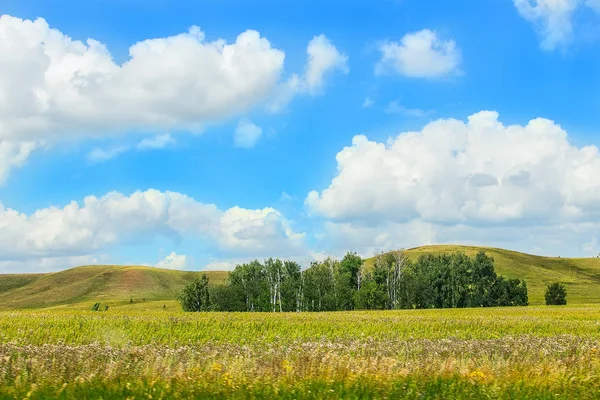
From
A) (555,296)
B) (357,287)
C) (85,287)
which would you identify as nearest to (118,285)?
(85,287)

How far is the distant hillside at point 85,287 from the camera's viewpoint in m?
160

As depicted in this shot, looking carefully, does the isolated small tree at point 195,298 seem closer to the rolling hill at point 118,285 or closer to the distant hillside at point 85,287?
the rolling hill at point 118,285

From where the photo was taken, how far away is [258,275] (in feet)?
393

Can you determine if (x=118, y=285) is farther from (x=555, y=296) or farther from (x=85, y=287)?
(x=555, y=296)

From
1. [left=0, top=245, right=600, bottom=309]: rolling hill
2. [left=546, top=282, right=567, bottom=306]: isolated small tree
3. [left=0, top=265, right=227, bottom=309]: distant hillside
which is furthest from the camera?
[left=0, top=265, right=227, bottom=309]: distant hillside

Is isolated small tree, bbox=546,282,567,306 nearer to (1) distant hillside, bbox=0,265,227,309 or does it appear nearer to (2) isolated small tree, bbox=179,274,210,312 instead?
(2) isolated small tree, bbox=179,274,210,312

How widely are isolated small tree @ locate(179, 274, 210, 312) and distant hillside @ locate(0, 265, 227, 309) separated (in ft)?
152

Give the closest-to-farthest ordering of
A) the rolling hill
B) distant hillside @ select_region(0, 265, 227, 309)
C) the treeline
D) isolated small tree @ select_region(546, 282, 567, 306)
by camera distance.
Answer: isolated small tree @ select_region(546, 282, 567, 306)
the treeline
the rolling hill
distant hillside @ select_region(0, 265, 227, 309)

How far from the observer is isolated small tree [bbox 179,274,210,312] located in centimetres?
10762

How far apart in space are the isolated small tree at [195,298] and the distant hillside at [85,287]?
46.5 m

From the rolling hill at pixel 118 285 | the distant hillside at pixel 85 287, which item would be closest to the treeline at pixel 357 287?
the rolling hill at pixel 118 285

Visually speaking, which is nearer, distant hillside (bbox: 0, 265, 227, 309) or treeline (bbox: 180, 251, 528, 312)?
treeline (bbox: 180, 251, 528, 312)

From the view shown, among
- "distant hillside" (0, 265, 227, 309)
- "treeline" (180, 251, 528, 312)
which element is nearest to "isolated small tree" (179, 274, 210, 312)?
"treeline" (180, 251, 528, 312)

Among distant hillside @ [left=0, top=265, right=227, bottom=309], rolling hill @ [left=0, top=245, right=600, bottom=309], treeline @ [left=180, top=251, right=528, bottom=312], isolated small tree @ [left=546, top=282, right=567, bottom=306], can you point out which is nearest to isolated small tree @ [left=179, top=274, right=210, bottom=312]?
treeline @ [left=180, top=251, right=528, bottom=312]
